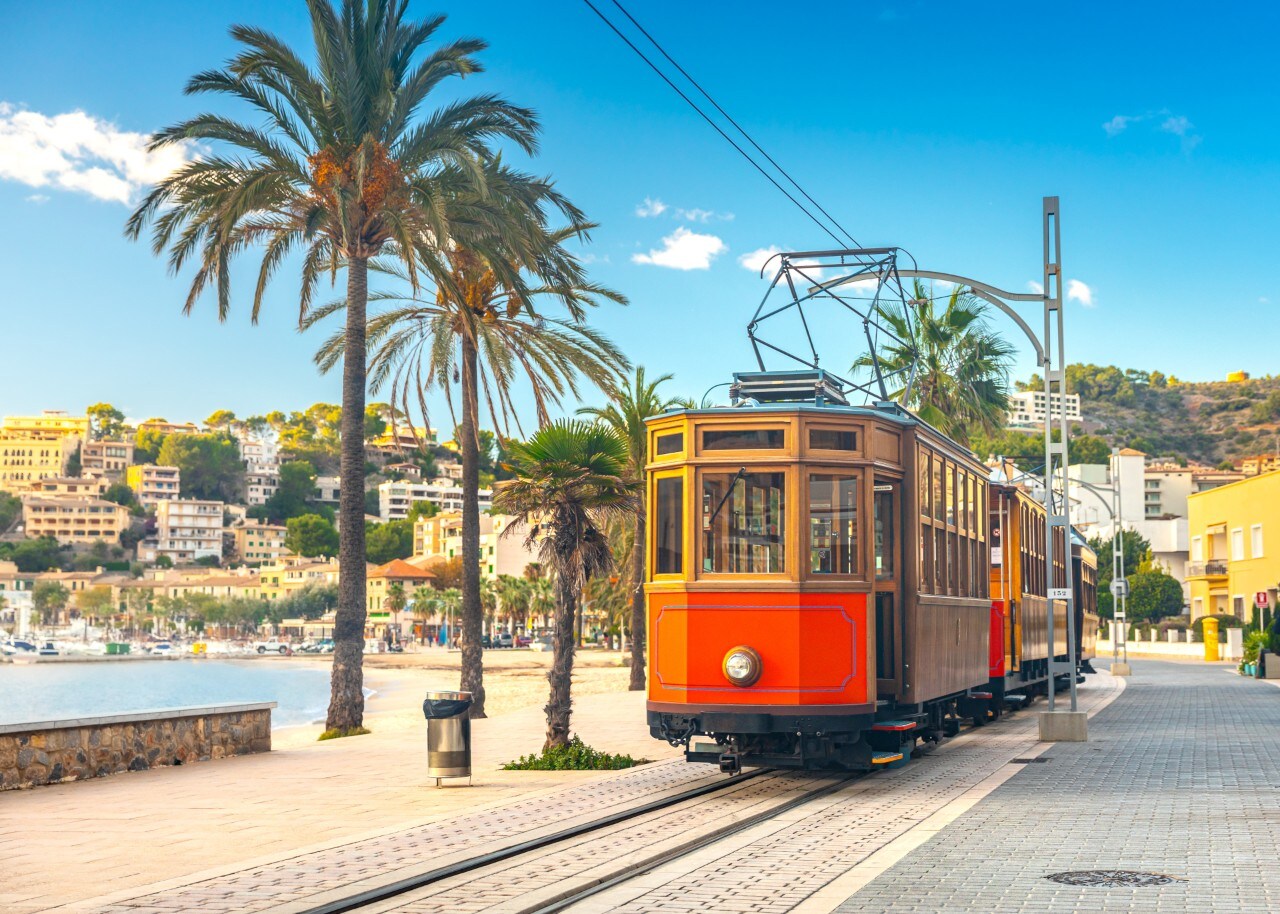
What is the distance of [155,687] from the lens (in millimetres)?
101062

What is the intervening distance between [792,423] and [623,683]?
113 feet

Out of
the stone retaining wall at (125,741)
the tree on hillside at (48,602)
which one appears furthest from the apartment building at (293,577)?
the stone retaining wall at (125,741)

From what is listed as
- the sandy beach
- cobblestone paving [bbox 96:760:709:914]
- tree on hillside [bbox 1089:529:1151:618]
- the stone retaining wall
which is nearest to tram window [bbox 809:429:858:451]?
cobblestone paving [bbox 96:760:709:914]

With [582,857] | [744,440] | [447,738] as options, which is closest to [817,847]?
[582,857]

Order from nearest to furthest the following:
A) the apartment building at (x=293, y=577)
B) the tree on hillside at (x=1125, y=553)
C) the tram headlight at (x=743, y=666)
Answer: the tram headlight at (x=743, y=666)
the tree on hillside at (x=1125, y=553)
the apartment building at (x=293, y=577)

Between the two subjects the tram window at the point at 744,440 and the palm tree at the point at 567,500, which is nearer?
the tram window at the point at 744,440

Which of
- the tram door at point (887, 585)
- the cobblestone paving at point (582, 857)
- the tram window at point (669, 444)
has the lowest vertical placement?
the cobblestone paving at point (582, 857)

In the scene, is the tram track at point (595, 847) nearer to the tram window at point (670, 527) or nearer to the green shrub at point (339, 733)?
the tram window at point (670, 527)

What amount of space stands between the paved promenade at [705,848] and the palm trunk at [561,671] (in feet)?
3.12

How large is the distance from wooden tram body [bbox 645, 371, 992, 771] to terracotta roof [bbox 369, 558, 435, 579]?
526 feet

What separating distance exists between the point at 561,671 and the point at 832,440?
17.3 ft

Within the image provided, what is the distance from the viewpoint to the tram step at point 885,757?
13789mm

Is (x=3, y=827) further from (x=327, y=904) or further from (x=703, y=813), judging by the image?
(x=703, y=813)

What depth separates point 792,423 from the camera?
13312mm
